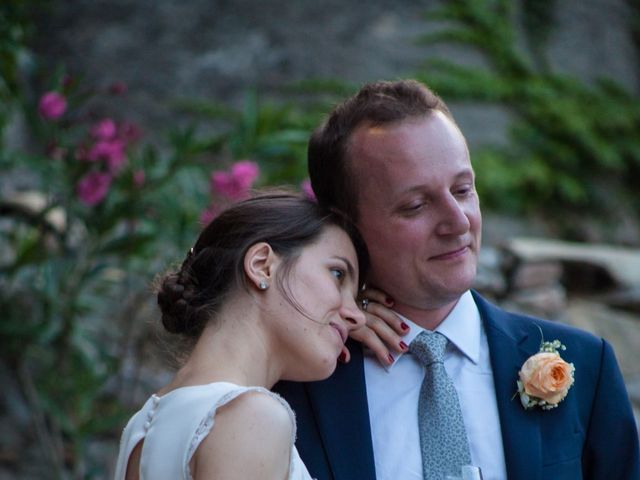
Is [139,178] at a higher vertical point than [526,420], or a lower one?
lower

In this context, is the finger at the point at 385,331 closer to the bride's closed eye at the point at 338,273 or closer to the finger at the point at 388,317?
the finger at the point at 388,317

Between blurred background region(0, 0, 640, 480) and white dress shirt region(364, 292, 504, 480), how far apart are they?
8.94 feet

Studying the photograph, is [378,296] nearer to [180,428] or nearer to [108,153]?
[180,428]

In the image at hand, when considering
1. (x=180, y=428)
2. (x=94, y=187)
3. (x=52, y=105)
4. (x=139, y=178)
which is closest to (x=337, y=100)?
(x=139, y=178)

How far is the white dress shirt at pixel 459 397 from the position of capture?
8.25ft

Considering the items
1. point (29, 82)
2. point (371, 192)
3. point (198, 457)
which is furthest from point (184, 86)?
point (198, 457)

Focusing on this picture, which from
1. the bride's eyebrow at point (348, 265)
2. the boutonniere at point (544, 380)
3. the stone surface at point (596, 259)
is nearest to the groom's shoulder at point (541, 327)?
the boutonniere at point (544, 380)

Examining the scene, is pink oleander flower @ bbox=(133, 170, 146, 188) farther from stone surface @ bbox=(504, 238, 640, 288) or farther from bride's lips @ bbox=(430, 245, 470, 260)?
stone surface @ bbox=(504, 238, 640, 288)

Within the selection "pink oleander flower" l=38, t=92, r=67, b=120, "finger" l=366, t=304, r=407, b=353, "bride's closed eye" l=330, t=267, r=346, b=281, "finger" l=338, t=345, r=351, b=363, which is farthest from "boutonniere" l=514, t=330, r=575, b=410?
"pink oleander flower" l=38, t=92, r=67, b=120

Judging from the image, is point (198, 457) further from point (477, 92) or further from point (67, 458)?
point (477, 92)

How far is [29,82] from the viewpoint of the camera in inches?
353

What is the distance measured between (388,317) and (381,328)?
0.15 ft

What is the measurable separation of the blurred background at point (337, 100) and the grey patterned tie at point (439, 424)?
283 cm

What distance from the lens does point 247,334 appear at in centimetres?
228
